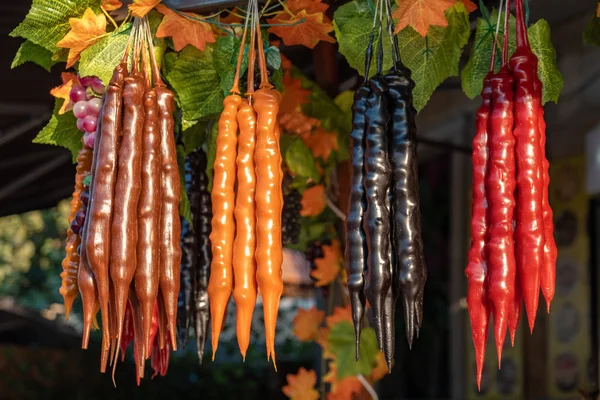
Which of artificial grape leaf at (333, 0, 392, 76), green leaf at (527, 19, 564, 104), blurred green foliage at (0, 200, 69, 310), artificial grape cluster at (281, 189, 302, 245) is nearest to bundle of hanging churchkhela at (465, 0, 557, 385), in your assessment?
green leaf at (527, 19, 564, 104)

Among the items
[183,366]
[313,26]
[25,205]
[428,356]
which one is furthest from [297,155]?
[428,356]

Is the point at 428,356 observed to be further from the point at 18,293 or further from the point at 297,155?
the point at 297,155

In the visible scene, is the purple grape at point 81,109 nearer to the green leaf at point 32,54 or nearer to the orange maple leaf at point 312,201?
the green leaf at point 32,54

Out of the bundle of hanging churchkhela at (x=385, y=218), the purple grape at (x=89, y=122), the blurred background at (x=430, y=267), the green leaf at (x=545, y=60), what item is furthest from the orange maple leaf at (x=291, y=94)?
the bundle of hanging churchkhela at (x=385, y=218)

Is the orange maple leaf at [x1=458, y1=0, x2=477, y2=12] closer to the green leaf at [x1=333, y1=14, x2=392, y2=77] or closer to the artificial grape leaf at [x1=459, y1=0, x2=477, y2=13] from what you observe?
the artificial grape leaf at [x1=459, y1=0, x2=477, y2=13]

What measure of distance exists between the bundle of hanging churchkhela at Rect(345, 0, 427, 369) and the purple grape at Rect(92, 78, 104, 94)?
23.8 inches

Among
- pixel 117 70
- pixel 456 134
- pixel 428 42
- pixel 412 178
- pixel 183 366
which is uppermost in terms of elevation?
pixel 456 134

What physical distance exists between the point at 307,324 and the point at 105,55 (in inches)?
51.1

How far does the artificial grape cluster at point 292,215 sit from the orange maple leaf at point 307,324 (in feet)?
0.97

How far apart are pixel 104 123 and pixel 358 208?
1.44ft

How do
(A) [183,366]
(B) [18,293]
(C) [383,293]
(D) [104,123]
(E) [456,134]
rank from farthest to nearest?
(B) [18,293] → (A) [183,366] → (E) [456,134] → (D) [104,123] → (C) [383,293]

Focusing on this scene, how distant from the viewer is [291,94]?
2.18 metres

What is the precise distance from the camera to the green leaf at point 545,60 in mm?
1433

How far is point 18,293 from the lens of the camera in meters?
8.01
